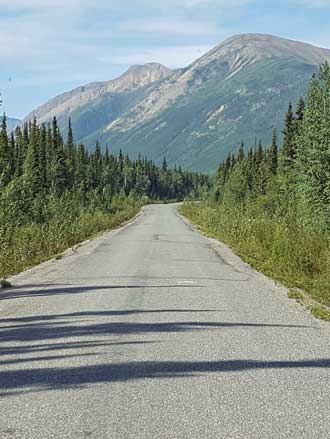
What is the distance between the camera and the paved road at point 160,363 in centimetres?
499

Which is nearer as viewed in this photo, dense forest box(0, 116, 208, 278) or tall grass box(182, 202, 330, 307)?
tall grass box(182, 202, 330, 307)

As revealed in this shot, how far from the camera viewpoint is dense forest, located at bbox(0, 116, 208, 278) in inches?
826

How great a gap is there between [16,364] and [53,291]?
5.77m

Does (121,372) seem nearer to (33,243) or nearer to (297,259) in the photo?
(297,259)

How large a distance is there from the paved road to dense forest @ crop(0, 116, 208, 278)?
6.19 metres

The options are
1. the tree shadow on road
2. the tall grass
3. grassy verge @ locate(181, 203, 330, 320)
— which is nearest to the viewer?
the tree shadow on road

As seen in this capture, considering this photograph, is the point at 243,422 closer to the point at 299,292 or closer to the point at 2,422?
the point at 2,422

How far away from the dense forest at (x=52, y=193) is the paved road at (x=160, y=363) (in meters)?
6.19

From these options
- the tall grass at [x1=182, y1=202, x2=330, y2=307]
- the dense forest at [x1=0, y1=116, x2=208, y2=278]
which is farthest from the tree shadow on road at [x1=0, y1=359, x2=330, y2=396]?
the dense forest at [x1=0, y1=116, x2=208, y2=278]

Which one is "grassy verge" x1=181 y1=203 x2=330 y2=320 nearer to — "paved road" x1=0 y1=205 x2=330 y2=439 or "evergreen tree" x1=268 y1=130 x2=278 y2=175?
"paved road" x1=0 y1=205 x2=330 y2=439

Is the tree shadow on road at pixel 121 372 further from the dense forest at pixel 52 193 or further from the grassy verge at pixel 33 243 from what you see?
the dense forest at pixel 52 193

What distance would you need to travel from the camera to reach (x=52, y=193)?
1537 inches

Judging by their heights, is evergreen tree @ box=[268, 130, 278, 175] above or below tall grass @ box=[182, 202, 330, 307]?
above

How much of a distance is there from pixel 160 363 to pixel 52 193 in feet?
109
